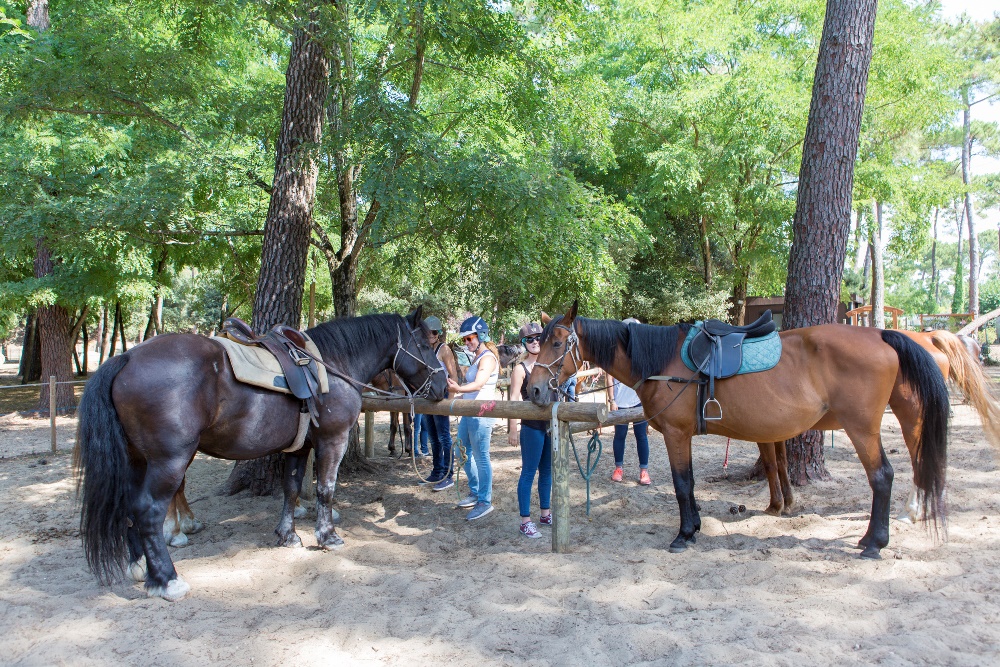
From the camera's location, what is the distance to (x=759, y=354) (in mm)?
5078

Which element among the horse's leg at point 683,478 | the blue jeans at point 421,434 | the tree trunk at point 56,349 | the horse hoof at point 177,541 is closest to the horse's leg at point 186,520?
the horse hoof at point 177,541

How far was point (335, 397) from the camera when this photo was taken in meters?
5.34

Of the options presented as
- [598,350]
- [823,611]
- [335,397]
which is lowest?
[823,611]

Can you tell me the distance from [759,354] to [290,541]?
13.3 feet

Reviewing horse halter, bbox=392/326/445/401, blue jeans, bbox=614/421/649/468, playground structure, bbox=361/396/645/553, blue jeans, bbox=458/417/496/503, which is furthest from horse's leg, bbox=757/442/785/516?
horse halter, bbox=392/326/445/401

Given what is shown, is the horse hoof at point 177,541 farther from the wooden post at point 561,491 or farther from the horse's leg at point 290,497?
the wooden post at point 561,491

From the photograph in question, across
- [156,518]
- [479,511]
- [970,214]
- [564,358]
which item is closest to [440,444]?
[479,511]

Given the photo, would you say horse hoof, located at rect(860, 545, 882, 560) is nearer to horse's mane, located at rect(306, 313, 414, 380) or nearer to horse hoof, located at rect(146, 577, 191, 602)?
horse's mane, located at rect(306, 313, 414, 380)

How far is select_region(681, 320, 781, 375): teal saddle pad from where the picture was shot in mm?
5055

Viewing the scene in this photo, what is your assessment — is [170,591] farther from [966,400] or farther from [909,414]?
Result: [966,400]

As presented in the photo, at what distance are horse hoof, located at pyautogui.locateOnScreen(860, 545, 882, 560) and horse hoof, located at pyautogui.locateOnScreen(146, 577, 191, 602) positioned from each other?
4689mm

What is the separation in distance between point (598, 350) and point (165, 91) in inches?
237

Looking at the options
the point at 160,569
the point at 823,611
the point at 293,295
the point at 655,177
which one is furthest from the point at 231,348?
the point at 655,177

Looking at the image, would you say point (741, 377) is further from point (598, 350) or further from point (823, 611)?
point (823, 611)
